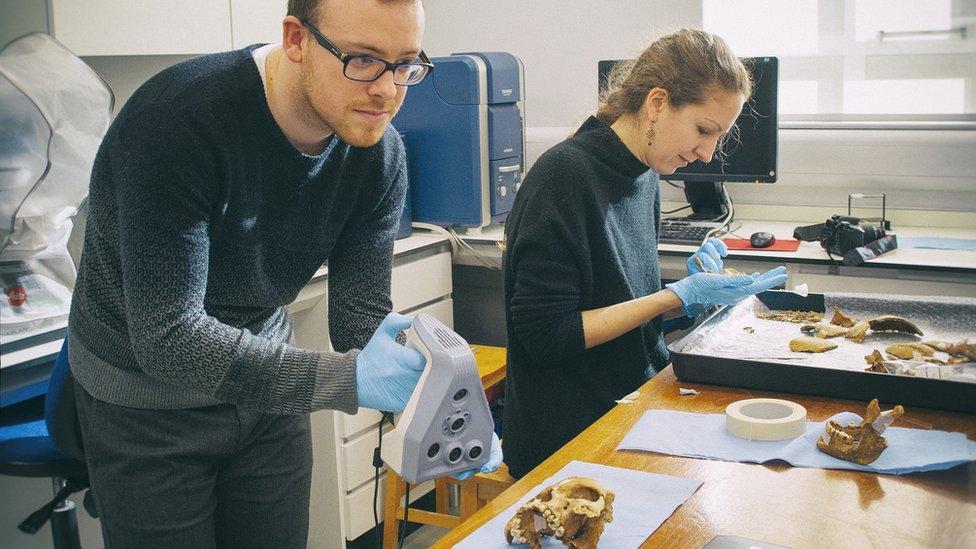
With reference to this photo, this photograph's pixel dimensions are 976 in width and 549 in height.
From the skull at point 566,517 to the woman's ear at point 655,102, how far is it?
3.12 feet

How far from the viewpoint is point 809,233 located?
2.71 metres

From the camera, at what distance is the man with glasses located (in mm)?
1157

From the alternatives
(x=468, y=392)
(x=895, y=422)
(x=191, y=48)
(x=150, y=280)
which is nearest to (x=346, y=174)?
(x=150, y=280)

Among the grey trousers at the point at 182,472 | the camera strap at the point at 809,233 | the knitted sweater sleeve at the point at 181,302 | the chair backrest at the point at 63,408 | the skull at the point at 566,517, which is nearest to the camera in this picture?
the skull at the point at 566,517

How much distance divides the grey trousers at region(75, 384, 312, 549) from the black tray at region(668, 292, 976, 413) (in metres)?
0.68

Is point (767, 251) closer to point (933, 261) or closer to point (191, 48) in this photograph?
point (933, 261)

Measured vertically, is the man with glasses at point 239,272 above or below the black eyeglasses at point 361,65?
below

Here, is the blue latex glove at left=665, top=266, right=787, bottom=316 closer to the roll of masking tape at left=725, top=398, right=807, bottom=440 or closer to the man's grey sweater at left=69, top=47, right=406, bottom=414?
the roll of masking tape at left=725, top=398, right=807, bottom=440

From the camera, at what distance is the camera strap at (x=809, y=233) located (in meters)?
2.70

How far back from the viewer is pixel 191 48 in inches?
95.7

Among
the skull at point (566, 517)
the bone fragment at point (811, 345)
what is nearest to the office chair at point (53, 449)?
the skull at point (566, 517)

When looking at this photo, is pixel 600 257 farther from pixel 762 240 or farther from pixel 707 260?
pixel 762 240

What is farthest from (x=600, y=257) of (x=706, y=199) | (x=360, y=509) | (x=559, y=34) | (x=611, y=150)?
(x=559, y=34)

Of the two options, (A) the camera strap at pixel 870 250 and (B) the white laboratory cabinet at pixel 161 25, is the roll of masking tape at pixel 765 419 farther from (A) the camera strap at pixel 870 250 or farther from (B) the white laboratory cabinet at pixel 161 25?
(B) the white laboratory cabinet at pixel 161 25
